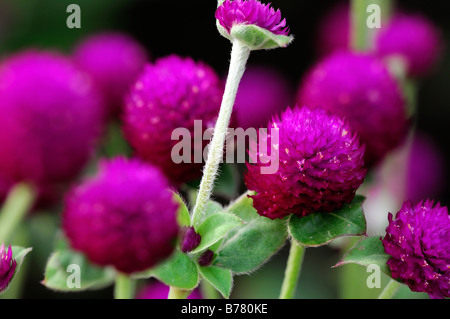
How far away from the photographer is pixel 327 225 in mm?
649

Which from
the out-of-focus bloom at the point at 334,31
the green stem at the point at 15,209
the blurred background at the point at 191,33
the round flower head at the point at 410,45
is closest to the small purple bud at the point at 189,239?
the green stem at the point at 15,209

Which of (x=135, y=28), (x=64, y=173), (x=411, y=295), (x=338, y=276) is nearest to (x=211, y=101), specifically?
(x=64, y=173)

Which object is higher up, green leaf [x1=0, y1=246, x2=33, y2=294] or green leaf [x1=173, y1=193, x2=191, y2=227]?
green leaf [x1=173, y1=193, x2=191, y2=227]

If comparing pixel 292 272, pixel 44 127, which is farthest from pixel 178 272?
pixel 44 127

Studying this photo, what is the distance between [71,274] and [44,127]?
9.2 inches

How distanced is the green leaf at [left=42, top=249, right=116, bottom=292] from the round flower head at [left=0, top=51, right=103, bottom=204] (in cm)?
16

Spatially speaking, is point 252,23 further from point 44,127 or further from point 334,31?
point 334,31

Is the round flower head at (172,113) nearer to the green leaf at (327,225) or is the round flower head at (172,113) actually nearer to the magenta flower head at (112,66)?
the green leaf at (327,225)

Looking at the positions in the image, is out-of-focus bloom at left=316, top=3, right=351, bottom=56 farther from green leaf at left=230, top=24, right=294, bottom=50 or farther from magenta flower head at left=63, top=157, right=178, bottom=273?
magenta flower head at left=63, top=157, right=178, bottom=273

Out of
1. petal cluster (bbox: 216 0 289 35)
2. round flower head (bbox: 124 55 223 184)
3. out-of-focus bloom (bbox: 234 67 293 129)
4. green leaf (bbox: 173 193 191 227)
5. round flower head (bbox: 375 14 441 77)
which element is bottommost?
green leaf (bbox: 173 193 191 227)

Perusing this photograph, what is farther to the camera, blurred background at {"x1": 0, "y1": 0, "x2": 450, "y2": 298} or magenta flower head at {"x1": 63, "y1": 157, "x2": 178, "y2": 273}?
blurred background at {"x1": 0, "y1": 0, "x2": 450, "y2": 298}

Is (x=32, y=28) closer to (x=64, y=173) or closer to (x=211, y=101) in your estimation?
(x=64, y=173)

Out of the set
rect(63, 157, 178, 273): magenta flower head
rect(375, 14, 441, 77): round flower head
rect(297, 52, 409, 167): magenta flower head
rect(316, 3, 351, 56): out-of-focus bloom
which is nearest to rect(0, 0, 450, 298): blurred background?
rect(316, 3, 351, 56): out-of-focus bloom

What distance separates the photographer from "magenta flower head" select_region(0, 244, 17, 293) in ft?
1.97
